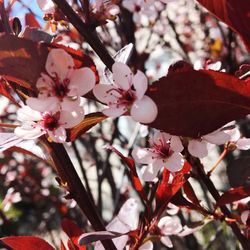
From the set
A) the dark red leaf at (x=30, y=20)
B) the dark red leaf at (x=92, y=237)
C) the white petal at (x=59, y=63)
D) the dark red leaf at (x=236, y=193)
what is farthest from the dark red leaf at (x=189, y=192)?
the dark red leaf at (x=30, y=20)

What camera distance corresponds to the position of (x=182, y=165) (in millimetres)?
581

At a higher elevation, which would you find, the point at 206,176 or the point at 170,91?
the point at 170,91

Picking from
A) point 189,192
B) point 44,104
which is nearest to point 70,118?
point 44,104

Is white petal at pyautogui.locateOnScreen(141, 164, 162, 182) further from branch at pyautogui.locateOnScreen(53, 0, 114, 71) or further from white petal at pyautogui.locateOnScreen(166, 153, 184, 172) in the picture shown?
branch at pyautogui.locateOnScreen(53, 0, 114, 71)

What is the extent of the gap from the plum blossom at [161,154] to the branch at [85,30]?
0.40 feet

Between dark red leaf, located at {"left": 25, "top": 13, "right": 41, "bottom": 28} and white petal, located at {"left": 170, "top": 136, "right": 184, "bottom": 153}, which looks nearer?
white petal, located at {"left": 170, "top": 136, "right": 184, "bottom": 153}

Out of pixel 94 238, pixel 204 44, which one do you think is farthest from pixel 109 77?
pixel 204 44

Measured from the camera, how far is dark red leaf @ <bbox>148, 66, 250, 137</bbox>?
462 mm

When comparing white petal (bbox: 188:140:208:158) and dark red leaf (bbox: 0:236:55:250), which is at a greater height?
white petal (bbox: 188:140:208:158)

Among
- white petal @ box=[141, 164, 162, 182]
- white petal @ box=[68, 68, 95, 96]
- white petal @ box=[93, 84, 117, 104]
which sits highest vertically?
white petal @ box=[68, 68, 95, 96]

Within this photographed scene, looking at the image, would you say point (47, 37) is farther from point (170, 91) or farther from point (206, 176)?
point (206, 176)

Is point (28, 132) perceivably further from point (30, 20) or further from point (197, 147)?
point (30, 20)

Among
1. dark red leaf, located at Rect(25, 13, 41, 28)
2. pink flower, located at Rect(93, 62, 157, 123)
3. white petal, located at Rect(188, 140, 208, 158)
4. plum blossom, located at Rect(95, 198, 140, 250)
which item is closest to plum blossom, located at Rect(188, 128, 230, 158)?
white petal, located at Rect(188, 140, 208, 158)

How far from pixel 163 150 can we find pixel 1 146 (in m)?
0.21
